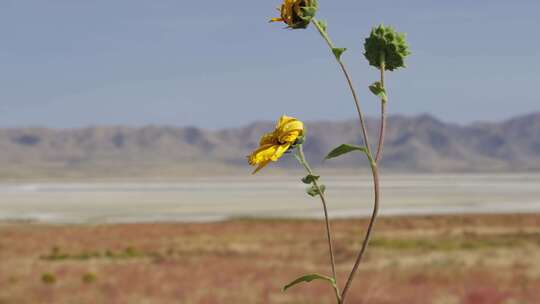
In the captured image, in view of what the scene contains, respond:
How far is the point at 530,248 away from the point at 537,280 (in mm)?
13769

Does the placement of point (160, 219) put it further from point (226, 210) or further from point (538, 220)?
point (538, 220)

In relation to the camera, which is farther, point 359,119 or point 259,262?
point 259,262

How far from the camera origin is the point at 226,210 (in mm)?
86438

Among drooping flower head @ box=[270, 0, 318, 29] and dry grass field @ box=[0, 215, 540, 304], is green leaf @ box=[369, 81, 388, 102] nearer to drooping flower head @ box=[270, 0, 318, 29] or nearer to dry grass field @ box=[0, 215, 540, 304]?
drooping flower head @ box=[270, 0, 318, 29]

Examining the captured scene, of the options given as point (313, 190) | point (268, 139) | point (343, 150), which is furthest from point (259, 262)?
point (268, 139)

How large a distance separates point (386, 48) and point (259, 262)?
3450 cm

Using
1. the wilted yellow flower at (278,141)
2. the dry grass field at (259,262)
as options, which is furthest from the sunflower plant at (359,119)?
the dry grass field at (259,262)

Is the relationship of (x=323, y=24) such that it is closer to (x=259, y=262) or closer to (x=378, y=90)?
(x=378, y=90)

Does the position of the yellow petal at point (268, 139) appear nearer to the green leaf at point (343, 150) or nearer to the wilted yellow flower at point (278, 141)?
the wilted yellow flower at point (278, 141)

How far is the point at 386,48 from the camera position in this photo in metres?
1.97

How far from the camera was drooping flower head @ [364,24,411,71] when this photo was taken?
192 centimetres

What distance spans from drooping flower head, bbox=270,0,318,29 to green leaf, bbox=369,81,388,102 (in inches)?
8.4

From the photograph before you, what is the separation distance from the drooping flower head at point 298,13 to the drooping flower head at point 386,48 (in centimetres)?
19

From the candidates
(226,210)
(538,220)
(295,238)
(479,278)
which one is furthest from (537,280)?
(226,210)
